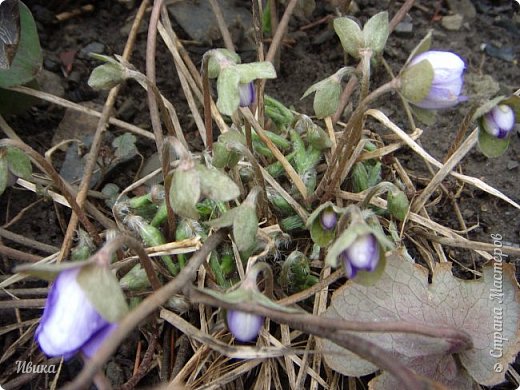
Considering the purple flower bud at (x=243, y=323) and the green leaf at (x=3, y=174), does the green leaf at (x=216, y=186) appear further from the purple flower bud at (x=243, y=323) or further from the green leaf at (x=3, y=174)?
the green leaf at (x=3, y=174)

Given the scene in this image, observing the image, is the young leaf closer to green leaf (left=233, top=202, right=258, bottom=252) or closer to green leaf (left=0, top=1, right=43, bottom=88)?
green leaf (left=233, top=202, right=258, bottom=252)

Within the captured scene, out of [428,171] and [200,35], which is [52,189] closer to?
[200,35]

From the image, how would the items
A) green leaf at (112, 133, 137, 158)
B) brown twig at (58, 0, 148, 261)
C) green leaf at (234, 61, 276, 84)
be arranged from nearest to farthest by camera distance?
green leaf at (234, 61, 276, 84) < brown twig at (58, 0, 148, 261) < green leaf at (112, 133, 137, 158)

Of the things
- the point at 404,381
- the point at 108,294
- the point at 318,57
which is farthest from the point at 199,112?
the point at 404,381

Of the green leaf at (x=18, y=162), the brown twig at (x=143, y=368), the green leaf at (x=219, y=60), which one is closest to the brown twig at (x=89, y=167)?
the green leaf at (x=18, y=162)

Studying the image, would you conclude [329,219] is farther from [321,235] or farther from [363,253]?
[363,253]

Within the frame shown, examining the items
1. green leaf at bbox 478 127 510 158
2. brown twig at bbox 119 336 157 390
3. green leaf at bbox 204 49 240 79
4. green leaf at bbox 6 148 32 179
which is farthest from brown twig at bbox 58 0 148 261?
green leaf at bbox 478 127 510 158

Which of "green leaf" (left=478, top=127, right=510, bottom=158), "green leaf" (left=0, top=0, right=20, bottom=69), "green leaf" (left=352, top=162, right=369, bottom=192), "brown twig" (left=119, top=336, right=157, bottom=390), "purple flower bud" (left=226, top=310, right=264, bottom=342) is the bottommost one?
"brown twig" (left=119, top=336, right=157, bottom=390)
